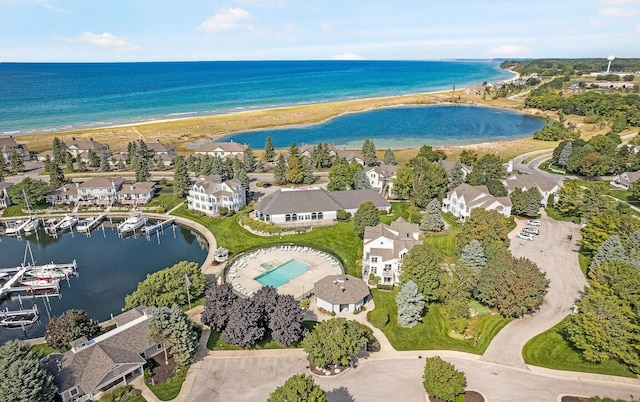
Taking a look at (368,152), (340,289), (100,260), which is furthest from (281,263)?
(368,152)

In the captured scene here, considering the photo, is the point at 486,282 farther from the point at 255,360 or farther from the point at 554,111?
the point at 554,111

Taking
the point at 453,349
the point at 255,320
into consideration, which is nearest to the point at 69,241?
the point at 255,320

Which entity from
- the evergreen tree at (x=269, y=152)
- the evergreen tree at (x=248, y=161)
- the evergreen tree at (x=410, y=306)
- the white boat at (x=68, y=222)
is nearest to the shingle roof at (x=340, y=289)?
the evergreen tree at (x=410, y=306)

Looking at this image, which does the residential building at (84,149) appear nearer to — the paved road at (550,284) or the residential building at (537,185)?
the residential building at (537,185)

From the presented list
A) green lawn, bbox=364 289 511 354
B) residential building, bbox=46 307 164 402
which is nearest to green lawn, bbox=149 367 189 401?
residential building, bbox=46 307 164 402

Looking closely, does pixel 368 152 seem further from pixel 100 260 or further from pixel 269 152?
pixel 100 260

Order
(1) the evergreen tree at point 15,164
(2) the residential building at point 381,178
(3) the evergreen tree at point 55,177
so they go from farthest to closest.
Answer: (1) the evergreen tree at point 15,164 → (2) the residential building at point 381,178 → (3) the evergreen tree at point 55,177
